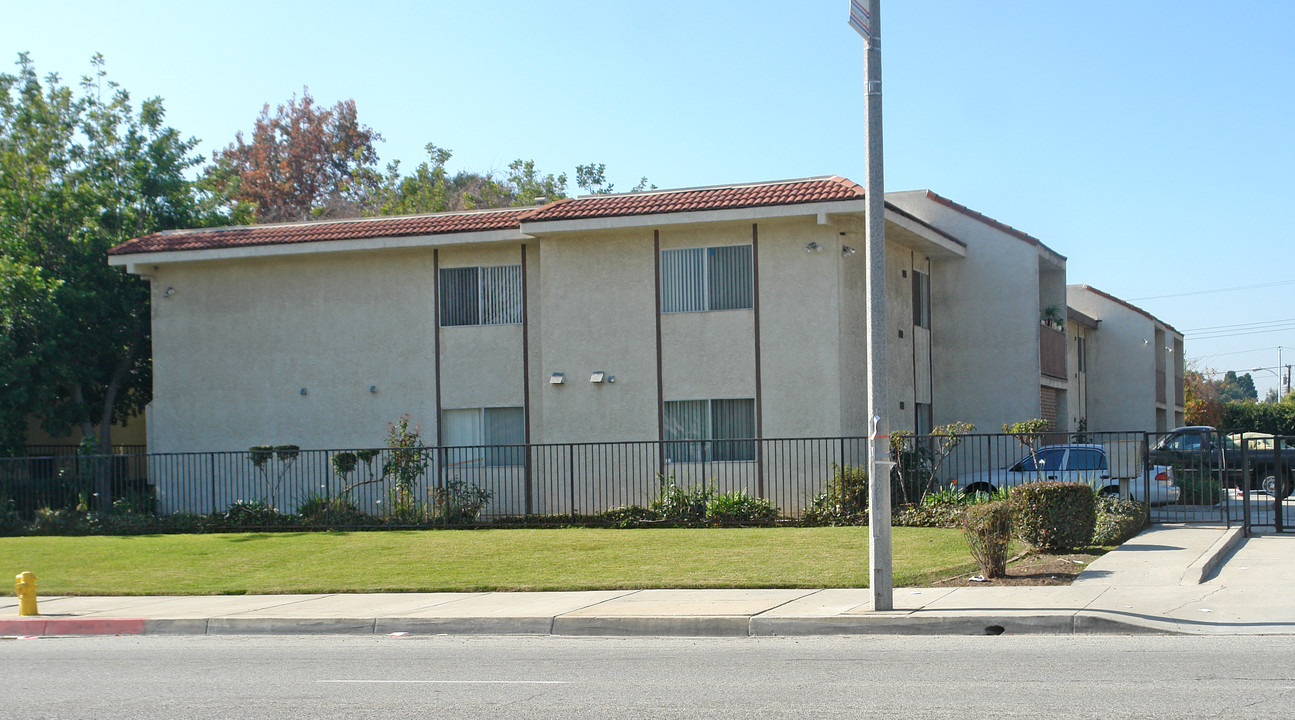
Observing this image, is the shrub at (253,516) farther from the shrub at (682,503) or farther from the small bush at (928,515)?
the small bush at (928,515)

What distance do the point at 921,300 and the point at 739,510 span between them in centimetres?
880

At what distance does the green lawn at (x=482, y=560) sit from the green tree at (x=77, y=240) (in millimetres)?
7051

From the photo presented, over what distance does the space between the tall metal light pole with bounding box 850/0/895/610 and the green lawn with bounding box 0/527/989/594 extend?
1.99m

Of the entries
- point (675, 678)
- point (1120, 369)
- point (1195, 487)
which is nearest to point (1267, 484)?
point (1195, 487)

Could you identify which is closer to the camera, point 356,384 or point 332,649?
point 332,649

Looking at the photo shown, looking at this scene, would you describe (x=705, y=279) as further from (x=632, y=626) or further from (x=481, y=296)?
(x=632, y=626)

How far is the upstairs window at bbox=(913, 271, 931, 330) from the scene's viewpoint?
2620 cm

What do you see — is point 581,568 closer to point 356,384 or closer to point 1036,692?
point 1036,692

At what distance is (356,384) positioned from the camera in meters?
25.2

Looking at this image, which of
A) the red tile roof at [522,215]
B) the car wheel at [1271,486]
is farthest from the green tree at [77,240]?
the car wheel at [1271,486]

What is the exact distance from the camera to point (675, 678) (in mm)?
8875

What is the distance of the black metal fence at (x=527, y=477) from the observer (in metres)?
20.2

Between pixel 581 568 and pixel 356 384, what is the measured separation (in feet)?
35.9

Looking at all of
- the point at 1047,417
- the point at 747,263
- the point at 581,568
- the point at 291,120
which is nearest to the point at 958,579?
the point at 581,568
